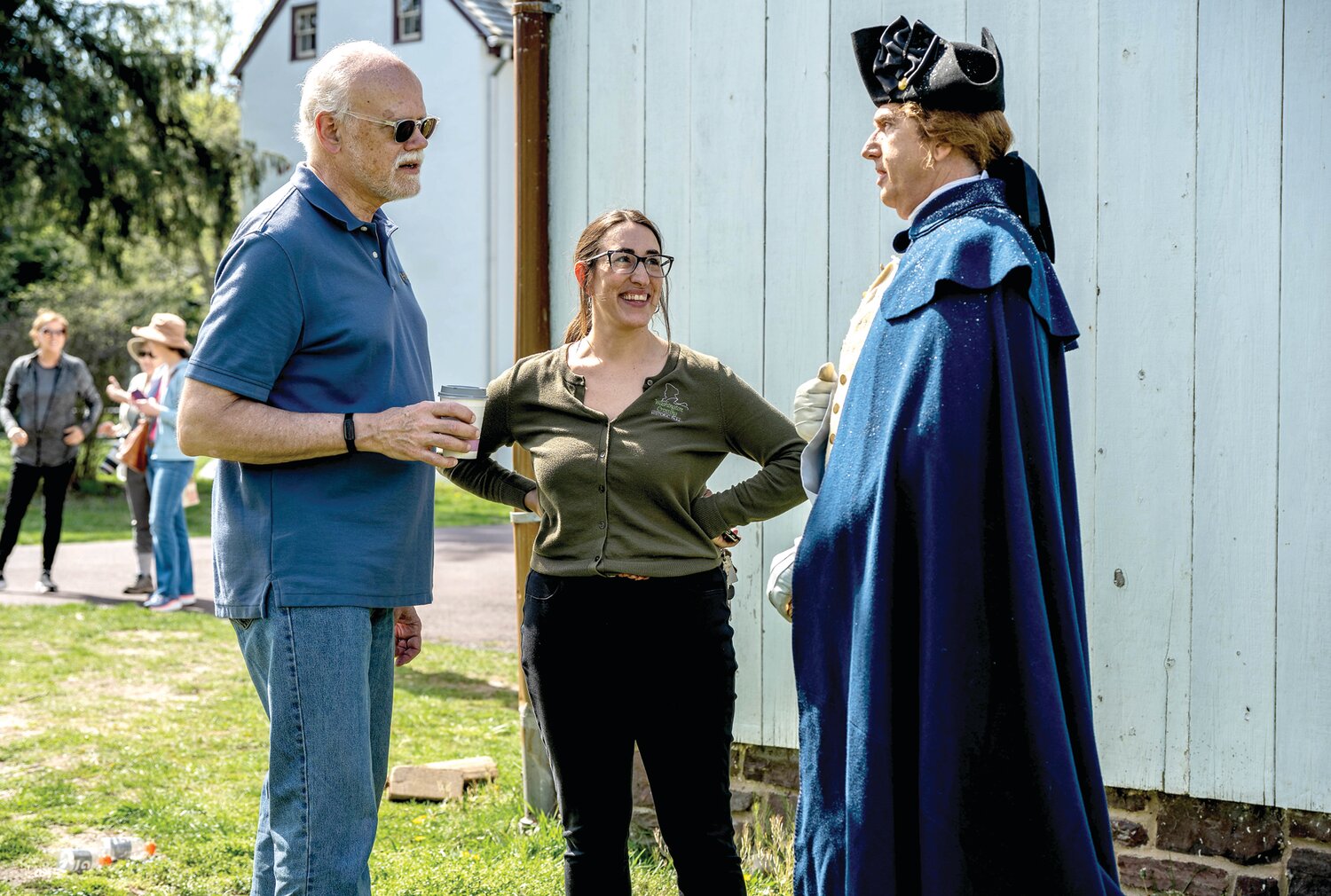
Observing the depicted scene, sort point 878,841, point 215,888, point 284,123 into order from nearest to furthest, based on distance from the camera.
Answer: point 878,841 → point 215,888 → point 284,123

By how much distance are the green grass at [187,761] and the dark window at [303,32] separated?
2289cm

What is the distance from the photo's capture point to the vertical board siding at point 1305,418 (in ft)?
11.9

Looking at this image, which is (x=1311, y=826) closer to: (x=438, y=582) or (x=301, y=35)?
(x=438, y=582)

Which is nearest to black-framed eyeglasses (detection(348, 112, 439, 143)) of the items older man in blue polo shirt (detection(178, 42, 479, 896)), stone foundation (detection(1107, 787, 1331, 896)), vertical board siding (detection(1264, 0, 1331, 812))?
older man in blue polo shirt (detection(178, 42, 479, 896))

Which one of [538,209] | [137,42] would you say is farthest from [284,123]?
[538,209]

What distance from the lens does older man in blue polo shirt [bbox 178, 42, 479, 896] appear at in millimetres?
2623

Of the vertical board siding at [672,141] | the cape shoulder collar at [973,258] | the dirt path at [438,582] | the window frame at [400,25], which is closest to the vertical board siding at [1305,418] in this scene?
the cape shoulder collar at [973,258]

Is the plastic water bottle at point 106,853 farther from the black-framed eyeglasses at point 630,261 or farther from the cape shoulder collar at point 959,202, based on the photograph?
the cape shoulder collar at point 959,202

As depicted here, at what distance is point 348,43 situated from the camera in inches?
116

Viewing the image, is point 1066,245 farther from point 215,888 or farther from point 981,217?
point 215,888

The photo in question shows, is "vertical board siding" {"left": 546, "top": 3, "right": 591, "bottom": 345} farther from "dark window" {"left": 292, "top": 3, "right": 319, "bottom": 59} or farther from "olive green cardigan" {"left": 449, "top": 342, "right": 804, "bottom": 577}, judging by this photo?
"dark window" {"left": 292, "top": 3, "right": 319, "bottom": 59}

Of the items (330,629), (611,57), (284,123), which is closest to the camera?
(330,629)

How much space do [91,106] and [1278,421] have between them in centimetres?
1779

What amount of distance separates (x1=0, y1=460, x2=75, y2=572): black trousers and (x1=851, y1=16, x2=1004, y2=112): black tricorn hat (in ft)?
30.5
